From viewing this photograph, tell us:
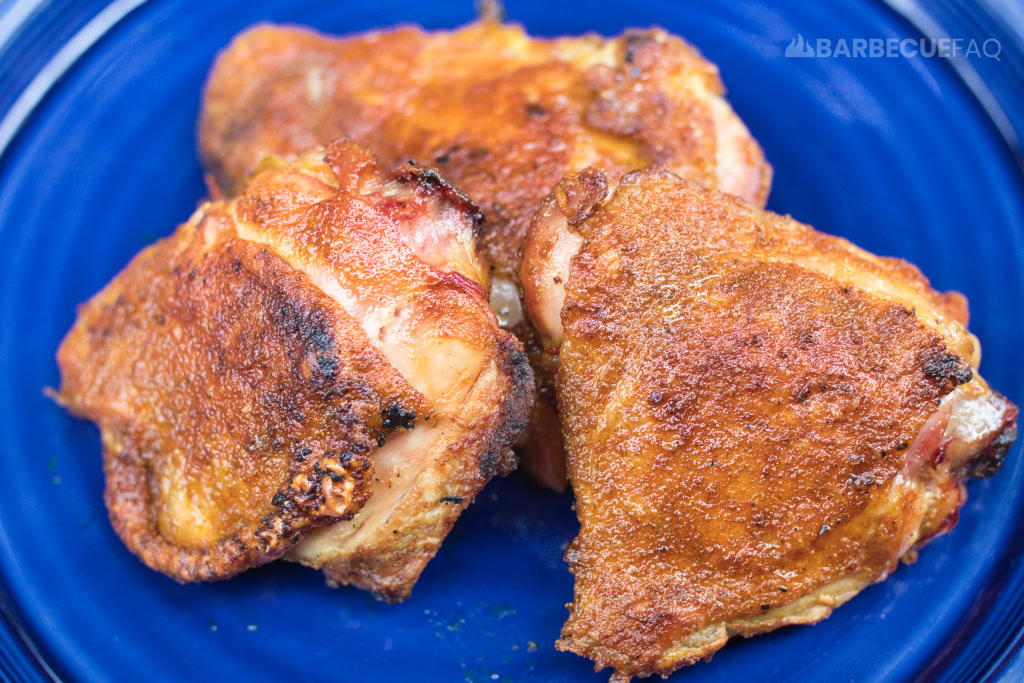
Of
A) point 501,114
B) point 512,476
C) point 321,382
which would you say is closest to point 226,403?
point 321,382

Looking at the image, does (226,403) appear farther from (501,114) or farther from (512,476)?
(501,114)

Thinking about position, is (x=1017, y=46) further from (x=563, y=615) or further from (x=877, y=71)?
(x=563, y=615)

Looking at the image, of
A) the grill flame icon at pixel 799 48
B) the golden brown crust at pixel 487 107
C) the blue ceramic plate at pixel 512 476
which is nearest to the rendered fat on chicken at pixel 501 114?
the golden brown crust at pixel 487 107

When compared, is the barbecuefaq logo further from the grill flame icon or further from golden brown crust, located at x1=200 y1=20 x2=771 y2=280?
golden brown crust, located at x1=200 y1=20 x2=771 y2=280

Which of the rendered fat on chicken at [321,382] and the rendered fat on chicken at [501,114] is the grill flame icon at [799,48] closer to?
the rendered fat on chicken at [501,114]

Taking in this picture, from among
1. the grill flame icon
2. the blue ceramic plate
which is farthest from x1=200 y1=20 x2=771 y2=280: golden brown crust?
the grill flame icon

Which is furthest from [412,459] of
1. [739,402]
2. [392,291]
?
[739,402]
